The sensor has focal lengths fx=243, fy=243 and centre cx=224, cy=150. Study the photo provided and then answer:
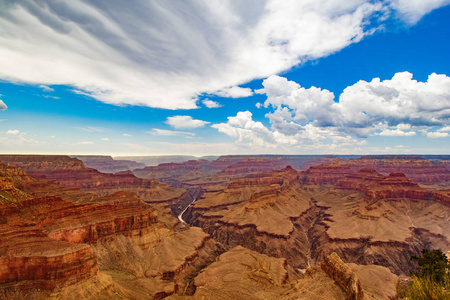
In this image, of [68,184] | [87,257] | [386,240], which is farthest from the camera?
[68,184]

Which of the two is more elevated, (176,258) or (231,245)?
(176,258)

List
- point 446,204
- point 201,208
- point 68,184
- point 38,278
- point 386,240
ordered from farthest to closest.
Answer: point 68,184, point 201,208, point 446,204, point 386,240, point 38,278

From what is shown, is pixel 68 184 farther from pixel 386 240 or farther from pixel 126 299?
pixel 386 240

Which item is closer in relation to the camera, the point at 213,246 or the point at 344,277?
the point at 344,277

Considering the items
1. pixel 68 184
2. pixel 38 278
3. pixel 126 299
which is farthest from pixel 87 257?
pixel 68 184

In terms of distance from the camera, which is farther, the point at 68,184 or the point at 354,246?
the point at 68,184

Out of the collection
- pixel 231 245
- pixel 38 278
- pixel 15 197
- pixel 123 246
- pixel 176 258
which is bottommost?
pixel 231 245

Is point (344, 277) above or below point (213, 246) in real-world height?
above

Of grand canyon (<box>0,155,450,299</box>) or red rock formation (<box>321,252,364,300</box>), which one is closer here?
red rock formation (<box>321,252,364,300</box>)

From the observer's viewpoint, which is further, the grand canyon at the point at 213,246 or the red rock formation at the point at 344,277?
the grand canyon at the point at 213,246

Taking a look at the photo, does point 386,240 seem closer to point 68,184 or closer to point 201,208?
point 201,208
